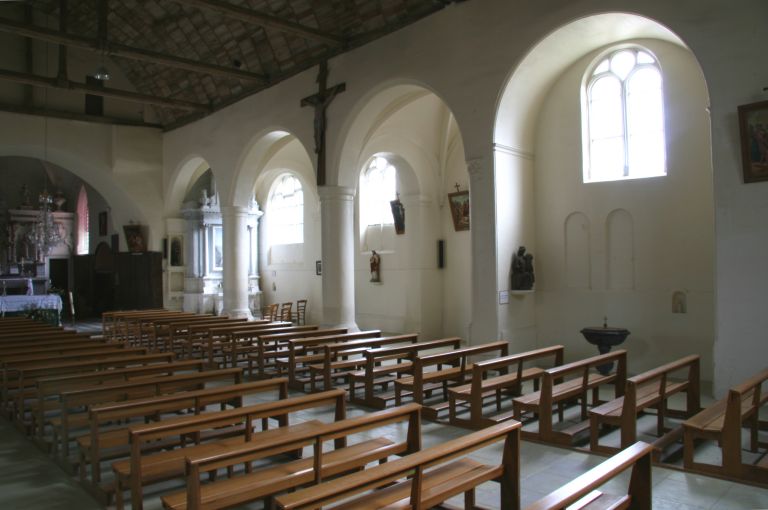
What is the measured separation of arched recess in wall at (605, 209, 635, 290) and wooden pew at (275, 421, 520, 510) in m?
6.12

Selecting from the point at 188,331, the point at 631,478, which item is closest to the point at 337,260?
the point at 188,331

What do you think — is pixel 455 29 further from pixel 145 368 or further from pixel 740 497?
pixel 740 497

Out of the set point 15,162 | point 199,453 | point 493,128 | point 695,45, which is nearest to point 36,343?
point 199,453

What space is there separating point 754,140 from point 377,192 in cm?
933

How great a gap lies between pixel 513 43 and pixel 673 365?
5.03 meters

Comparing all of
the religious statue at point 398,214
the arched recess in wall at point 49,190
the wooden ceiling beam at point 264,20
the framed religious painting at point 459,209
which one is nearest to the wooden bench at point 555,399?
the framed religious painting at point 459,209

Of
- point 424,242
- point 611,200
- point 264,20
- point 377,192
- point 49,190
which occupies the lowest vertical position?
point 424,242

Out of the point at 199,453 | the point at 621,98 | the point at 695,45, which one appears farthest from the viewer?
the point at 621,98

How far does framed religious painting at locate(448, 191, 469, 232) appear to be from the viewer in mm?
12633

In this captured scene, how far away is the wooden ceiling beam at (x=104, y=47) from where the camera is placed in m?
10.3

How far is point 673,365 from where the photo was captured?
16.6 feet

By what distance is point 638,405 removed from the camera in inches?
185

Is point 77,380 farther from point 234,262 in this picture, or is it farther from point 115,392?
point 234,262

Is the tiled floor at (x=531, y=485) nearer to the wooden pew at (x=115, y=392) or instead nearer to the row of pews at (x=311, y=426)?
the row of pews at (x=311, y=426)
